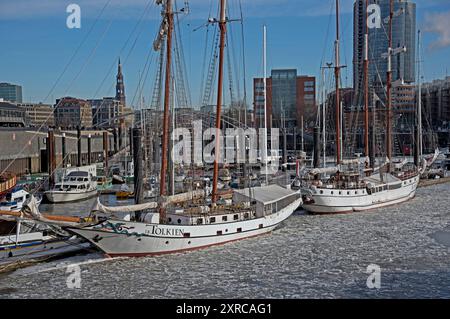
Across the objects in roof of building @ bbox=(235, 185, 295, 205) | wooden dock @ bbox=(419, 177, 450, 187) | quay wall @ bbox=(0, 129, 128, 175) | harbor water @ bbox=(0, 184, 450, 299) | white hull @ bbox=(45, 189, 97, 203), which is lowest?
harbor water @ bbox=(0, 184, 450, 299)

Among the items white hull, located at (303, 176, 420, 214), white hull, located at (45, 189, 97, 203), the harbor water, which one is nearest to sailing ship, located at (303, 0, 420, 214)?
white hull, located at (303, 176, 420, 214)

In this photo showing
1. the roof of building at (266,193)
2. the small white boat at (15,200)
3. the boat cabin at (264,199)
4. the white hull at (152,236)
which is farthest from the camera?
the small white boat at (15,200)

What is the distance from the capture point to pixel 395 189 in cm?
3972

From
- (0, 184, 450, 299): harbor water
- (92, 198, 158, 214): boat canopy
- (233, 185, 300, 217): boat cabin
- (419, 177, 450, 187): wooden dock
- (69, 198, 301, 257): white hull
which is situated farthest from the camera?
(419, 177, 450, 187): wooden dock

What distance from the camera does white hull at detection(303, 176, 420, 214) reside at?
1366 inches

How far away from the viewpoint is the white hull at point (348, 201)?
34.7 meters

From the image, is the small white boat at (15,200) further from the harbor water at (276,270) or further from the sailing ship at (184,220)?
the harbor water at (276,270)

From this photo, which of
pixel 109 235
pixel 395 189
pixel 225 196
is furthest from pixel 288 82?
pixel 109 235

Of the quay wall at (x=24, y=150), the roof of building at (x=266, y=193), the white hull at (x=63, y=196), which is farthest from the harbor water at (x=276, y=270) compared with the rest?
the quay wall at (x=24, y=150)

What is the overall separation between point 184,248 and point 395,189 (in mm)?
21866

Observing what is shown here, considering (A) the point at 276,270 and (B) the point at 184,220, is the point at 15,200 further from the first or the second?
(A) the point at 276,270

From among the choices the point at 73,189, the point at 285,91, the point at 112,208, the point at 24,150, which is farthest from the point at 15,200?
the point at 285,91

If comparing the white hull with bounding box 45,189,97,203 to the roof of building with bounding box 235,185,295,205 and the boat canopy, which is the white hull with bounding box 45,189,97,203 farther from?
the boat canopy

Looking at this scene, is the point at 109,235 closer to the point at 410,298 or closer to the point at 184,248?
the point at 184,248
